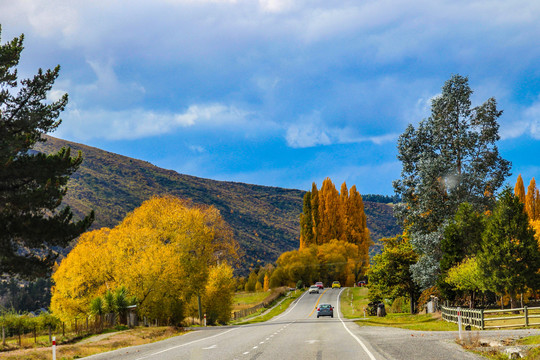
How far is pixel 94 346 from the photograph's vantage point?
23688mm

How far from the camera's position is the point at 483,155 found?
127 ft

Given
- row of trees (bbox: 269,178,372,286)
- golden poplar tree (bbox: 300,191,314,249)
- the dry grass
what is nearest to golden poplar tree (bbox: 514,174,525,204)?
row of trees (bbox: 269,178,372,286)

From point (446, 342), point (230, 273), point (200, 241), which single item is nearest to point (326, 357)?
point (446, 342)

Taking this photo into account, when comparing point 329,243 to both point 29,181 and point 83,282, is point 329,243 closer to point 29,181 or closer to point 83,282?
point 83,282

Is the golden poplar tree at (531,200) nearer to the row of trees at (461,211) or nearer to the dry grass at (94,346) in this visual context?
the row of trees at (461,211)

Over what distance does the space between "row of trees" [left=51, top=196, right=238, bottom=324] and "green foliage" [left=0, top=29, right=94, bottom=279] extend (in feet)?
52.2

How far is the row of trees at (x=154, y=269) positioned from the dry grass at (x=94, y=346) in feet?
25.3

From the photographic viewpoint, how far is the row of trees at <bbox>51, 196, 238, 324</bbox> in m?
41.3

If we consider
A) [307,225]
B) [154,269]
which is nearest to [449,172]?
[154,269]

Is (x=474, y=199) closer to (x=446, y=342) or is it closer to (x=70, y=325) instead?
(x=446, y=342)

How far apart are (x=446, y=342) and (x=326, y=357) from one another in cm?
652

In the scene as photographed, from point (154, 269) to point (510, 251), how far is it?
26503 mm

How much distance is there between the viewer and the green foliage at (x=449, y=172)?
38.5m

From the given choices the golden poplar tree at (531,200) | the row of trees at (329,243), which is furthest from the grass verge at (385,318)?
the golden poplar tree at (531,200)
